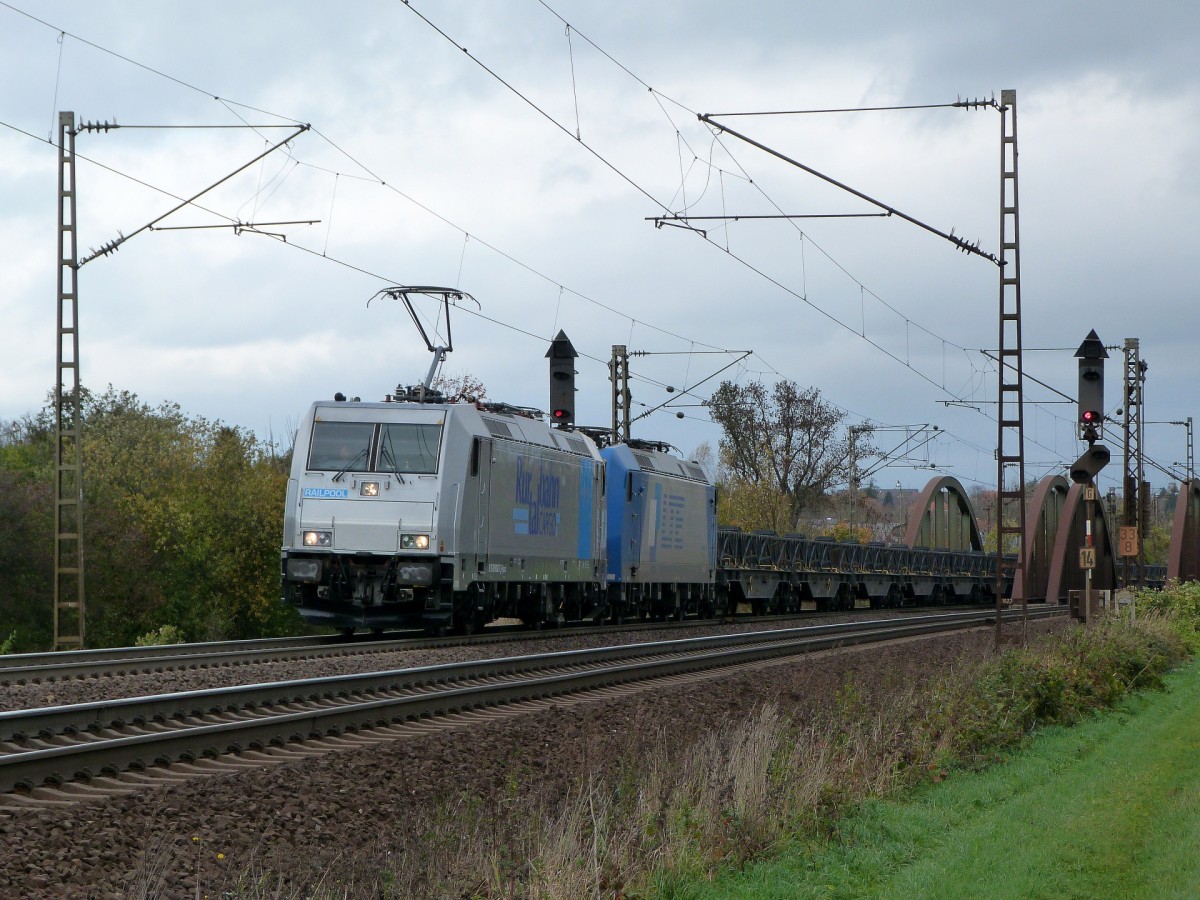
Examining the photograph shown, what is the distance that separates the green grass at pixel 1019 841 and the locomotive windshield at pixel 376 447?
1065 centimetres

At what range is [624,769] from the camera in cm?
1059

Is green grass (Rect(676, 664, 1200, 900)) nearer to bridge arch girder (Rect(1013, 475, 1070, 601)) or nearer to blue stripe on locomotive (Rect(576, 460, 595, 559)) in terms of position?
blue stripe on locomotive (Rect(576, 460, 595, 559))

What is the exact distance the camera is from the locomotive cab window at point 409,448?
2159 centimetres

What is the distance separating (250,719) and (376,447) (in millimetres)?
9519

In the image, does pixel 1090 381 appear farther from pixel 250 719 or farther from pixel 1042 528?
pixel 1042 528

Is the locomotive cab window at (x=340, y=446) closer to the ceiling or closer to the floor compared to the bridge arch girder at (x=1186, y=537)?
closer to the ceiling

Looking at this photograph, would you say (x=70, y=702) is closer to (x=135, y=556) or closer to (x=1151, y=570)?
(x=135, y=556)

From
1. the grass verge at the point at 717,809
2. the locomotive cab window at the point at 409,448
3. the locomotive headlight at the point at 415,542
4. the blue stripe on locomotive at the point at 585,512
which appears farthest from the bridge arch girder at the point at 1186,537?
the grass verge at the point at 717,809

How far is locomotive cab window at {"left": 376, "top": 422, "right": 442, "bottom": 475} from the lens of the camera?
21.6m

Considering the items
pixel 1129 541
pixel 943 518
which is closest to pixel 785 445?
pixel 943 518

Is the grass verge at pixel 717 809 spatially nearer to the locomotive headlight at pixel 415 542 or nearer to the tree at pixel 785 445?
the locomotive headlight at pixel 415 542

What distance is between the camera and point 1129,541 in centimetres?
3622

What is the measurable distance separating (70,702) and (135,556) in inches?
977

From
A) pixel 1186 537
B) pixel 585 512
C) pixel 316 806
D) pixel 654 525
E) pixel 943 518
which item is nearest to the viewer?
pixel 316 806
